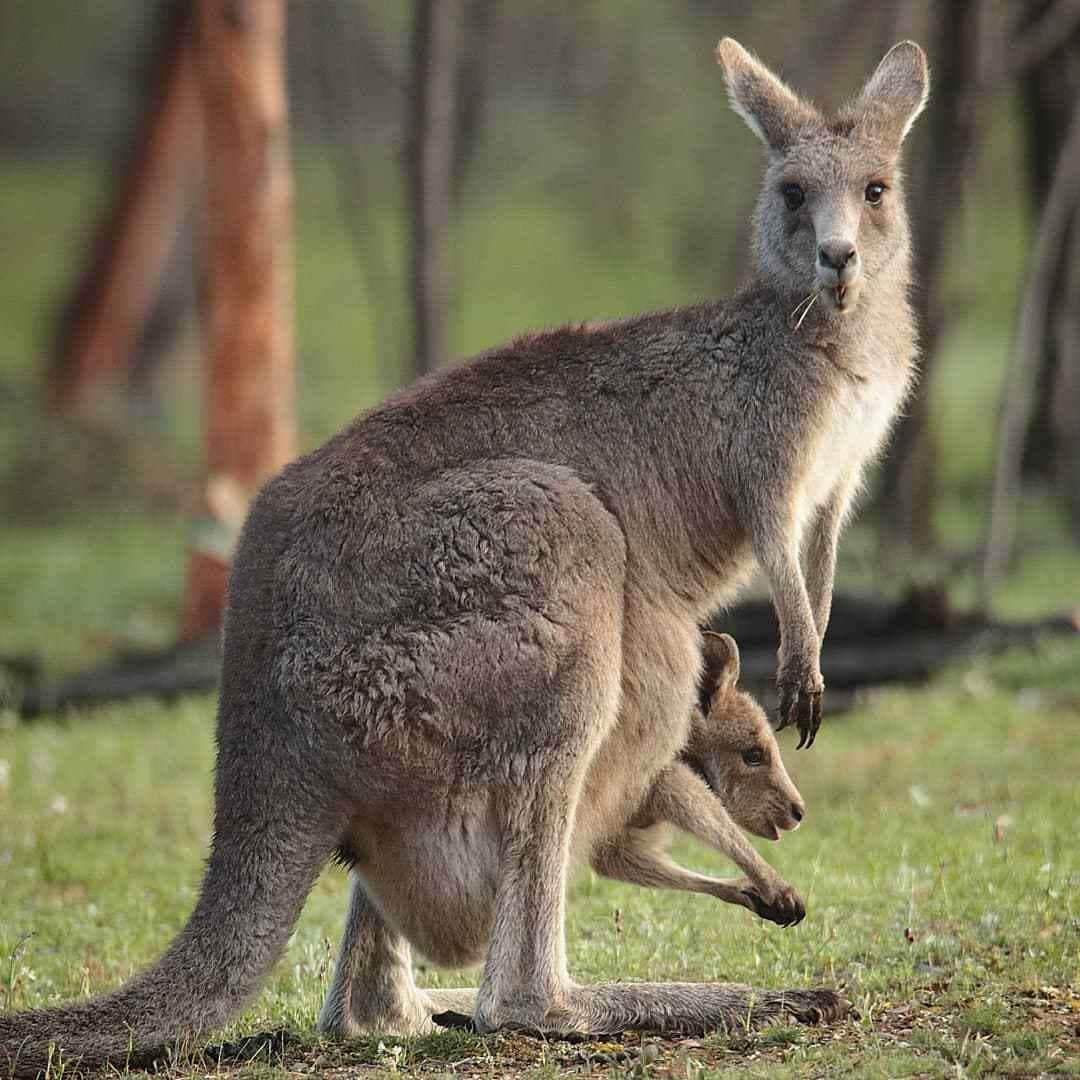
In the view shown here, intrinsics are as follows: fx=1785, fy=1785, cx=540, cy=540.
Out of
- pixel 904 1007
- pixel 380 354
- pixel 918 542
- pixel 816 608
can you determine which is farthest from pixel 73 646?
pixel 380 354

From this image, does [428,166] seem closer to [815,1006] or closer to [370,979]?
[370,979]

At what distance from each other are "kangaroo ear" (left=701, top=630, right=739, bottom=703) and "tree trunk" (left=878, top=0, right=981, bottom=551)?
6628 mm

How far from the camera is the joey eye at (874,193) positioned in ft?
18.7

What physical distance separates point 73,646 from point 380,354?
14.5 m

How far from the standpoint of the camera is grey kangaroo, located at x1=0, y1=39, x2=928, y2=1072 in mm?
4887

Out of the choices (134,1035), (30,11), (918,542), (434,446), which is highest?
(30,11)

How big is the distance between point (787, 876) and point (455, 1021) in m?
2.03

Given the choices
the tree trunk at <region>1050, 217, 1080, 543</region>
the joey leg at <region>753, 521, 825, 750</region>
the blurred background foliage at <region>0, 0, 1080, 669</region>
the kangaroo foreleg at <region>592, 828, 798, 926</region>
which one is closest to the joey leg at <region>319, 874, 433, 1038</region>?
the kangaroo foreleg at <region>592, 828, 798, 926</region>

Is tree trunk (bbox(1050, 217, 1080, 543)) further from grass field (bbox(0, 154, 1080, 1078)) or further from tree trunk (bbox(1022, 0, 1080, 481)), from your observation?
grass field (bbox(0, 154, 1080, 1078))

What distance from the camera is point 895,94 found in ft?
19.4

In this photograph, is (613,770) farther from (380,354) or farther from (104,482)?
(380,354)

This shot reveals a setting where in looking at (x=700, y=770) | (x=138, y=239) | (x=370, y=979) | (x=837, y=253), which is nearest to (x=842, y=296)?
(x=837, y=253)

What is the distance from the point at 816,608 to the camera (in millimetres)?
6008

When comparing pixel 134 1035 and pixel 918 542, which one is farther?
pixel 918 542
